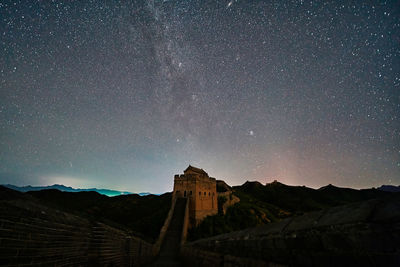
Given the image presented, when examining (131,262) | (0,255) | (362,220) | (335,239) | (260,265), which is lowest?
(131,262)

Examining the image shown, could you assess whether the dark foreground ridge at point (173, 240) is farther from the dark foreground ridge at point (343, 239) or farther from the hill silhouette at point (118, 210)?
the dark foreground ridge at point (343, 239)

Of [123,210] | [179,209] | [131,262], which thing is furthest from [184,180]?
[131,262]

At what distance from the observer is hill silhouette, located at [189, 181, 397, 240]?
92.8ft

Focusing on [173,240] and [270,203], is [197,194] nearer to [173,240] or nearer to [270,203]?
[173,240]

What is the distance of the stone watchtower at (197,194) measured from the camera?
30.4 m

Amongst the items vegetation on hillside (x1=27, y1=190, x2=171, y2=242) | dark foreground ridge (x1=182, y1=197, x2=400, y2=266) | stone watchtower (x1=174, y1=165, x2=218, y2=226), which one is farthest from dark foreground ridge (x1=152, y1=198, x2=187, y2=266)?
dark foreground ridge (x1=182, y1=197, x2=400, y2=266)

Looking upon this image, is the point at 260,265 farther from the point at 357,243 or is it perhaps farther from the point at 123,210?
the point at 123,210

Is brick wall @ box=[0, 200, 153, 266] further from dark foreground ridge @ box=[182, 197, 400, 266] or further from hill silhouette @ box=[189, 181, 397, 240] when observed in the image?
hill silhouette @ box=[189, 181, 397, 240]

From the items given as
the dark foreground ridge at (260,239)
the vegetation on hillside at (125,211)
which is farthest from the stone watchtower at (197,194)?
the dark foreground ridge at (260,239)

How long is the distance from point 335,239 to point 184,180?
107 feet

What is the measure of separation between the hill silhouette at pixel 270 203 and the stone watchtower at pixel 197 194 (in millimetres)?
1525

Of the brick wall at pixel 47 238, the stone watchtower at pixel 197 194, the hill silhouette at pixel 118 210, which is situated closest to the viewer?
the brick wall at pixel 47 238

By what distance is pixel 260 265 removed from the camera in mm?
2725

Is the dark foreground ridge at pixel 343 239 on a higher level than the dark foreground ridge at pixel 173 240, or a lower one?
higher
